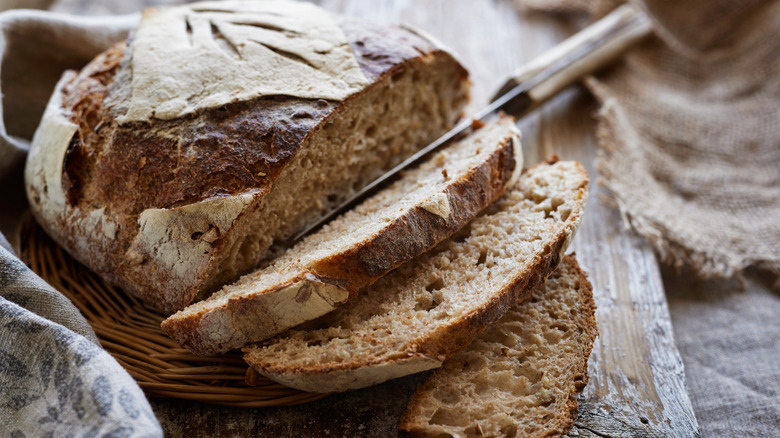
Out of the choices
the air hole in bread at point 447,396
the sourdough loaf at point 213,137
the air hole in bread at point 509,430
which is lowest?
the air hole in bread at point 509,430

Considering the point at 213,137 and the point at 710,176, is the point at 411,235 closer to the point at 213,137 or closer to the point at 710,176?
the point at 213,137

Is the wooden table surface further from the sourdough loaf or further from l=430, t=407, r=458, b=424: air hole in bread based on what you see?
the sourdough loaf

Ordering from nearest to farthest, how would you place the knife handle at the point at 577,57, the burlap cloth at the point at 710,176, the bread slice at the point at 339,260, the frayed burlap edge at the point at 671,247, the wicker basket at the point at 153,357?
the bread slice at the point at 339,260 → the wicker basket at the point at 153,357 → the burlap cloth at the point at 710,176 → the frayed burlap edge at the point at 671,247 → the knife handle at the point at 577,57

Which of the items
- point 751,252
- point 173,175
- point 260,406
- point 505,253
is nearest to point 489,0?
point 751,252

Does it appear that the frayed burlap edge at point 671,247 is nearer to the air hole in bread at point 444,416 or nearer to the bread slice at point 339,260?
the bread slice at point 339,260

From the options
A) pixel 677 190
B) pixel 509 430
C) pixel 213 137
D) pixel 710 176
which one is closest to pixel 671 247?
pixel 677 190

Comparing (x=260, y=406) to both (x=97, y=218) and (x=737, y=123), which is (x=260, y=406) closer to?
(x=97, y=218)

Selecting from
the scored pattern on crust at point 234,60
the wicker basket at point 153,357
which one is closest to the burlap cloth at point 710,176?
the scored pattern on crust at point 234,60

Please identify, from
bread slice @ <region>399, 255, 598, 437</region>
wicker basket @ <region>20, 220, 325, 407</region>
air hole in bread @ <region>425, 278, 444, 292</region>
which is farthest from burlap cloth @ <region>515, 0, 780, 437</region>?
wicker basket @ <region>20, 220, 325, 407</region>
